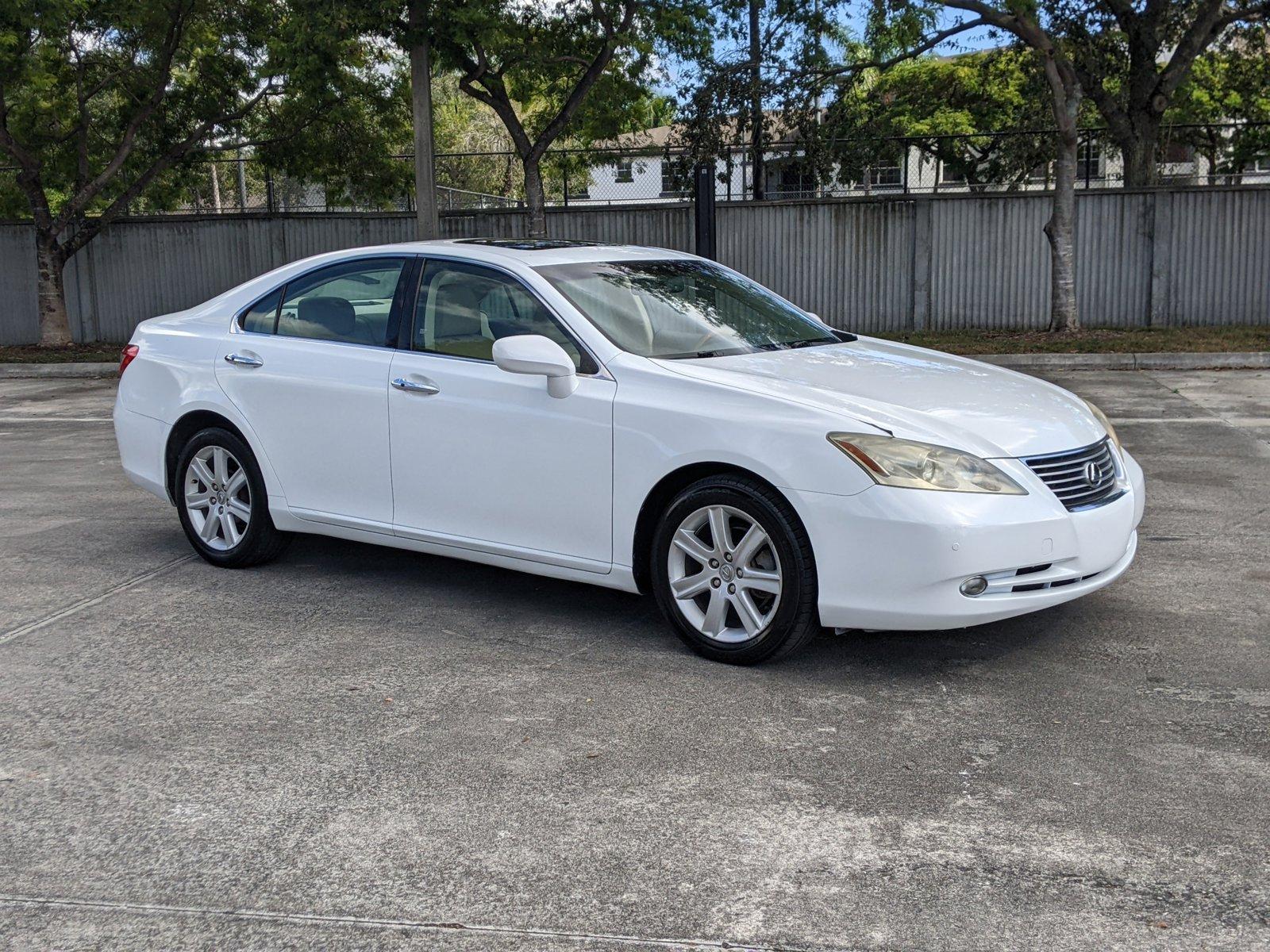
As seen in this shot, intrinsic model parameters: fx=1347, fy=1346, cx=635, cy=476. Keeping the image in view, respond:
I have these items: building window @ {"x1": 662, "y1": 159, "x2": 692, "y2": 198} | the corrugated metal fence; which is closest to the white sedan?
the corrugated metal fence

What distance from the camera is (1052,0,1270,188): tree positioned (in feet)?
64.8

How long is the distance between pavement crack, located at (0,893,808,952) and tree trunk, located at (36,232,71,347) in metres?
19.7

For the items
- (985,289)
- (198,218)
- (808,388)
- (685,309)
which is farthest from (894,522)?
(198,218)

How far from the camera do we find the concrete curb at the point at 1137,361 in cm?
1527

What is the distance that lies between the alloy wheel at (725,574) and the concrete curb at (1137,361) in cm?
1080

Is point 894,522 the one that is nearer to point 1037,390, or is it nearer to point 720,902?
point 1037,390

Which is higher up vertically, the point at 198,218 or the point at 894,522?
the point at 198,218

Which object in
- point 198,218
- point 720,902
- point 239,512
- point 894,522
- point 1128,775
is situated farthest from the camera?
point 198,218

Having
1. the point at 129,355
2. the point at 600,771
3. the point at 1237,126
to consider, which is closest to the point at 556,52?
the point at 1237,126

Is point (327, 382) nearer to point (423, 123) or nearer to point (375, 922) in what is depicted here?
point (375, 922)

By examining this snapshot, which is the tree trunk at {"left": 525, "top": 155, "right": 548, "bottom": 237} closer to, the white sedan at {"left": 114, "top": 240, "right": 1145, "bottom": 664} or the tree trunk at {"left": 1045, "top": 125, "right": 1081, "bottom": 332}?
the tree trunk at {"left": 1045, "top": 125, "right": 1081, "bottom": 332}

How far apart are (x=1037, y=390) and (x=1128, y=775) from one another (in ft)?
6.69

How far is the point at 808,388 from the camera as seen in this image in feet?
16.4

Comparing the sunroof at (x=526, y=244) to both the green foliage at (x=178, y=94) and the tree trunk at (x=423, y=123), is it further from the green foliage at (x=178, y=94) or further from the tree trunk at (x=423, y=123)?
the green foliage at (x=178, y=94)
